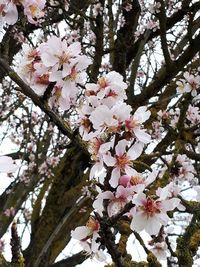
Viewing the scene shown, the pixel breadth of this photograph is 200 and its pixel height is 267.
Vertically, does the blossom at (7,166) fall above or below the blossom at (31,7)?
below

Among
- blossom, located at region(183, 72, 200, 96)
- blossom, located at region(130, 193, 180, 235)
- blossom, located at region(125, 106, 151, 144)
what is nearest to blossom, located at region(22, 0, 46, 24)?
blossom, located at region(125, 106, 151, 144)

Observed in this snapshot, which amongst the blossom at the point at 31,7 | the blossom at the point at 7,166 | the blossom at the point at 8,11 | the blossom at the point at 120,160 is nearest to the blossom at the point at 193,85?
the blossom at the point at 31,7

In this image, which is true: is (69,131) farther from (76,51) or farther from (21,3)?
(21,3)

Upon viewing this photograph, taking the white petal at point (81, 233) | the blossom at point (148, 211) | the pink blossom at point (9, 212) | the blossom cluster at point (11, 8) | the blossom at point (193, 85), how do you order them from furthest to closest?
the pink blossom at point (9, 212), the blossom at point (193, 85), the blossom cluster at point (11, 8), the white petal at point (81, 233), the blossom at point (148, 211)

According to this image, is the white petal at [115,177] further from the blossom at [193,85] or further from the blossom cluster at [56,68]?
the blossom at [193,85]

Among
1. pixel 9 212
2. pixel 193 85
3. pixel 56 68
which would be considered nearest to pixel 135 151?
pixel 56 68

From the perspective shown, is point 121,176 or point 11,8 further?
point 11,8

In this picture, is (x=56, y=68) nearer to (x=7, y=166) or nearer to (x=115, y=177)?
(x=115, y=177)

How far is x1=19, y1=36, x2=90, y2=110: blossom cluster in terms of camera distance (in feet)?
4.78

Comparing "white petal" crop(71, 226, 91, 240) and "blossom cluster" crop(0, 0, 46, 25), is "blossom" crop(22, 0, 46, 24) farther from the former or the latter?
"white petal" crop(71, 226, 91, 240)

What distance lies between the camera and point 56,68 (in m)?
1.46

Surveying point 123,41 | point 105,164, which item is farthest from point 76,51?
point 123,41

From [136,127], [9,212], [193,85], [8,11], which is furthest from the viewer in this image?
[9,212]

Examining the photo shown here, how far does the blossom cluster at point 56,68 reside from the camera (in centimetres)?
146
